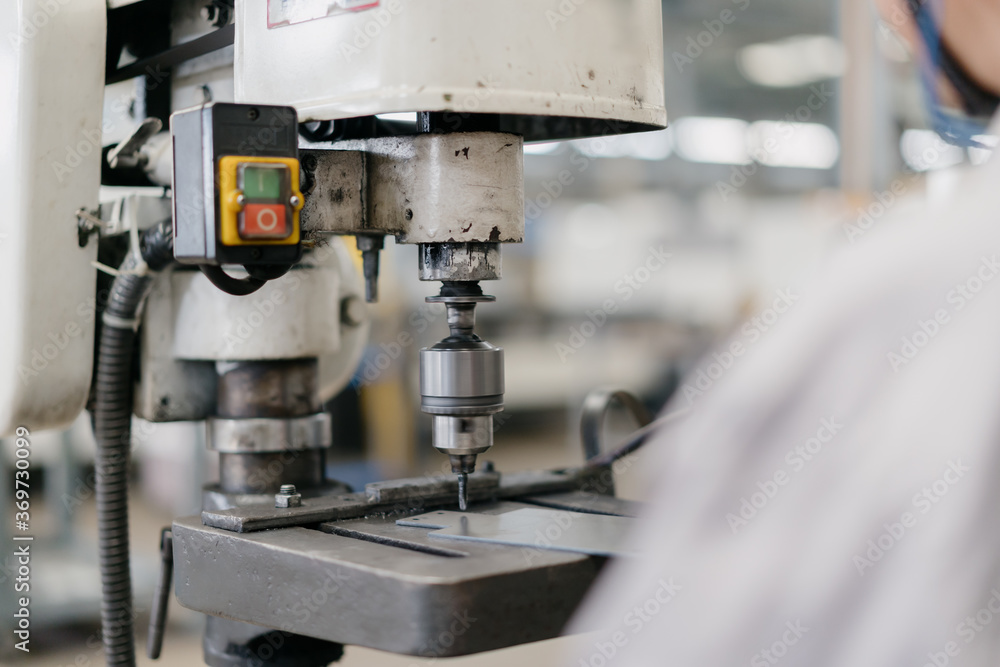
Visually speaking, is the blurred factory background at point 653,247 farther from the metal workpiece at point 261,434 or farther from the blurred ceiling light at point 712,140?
the metal workpiece at point 261,434

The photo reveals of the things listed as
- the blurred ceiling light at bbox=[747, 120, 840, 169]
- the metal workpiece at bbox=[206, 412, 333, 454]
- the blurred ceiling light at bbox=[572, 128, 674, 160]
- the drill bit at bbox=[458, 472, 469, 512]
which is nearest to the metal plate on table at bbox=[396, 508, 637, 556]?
the drill bit at bbox=[458, 472, 469, 512]

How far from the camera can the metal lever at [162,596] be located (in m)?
1.08

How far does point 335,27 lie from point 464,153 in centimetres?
15

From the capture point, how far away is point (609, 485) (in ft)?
3.79

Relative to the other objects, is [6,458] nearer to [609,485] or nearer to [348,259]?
[348,259]

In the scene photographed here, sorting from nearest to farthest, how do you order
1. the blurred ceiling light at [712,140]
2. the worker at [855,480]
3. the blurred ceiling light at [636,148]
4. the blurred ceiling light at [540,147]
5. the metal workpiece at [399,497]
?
the worker at [855,480]
the metal workpiece at [399,497]
the blurred ceiling light at [540,147]
the blurred ceiling light at [636,148]
the blurred ceiling light at [712,140]

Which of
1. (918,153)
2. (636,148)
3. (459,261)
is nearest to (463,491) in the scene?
(459,261)

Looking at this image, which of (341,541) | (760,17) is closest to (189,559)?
(341,541)

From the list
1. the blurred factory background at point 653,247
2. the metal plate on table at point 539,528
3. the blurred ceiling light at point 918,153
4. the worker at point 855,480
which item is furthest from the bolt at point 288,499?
the blurred factory background at point 653,247

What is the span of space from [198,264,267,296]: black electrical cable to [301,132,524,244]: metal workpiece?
0.07 meters

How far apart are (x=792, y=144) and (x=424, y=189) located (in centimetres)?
664

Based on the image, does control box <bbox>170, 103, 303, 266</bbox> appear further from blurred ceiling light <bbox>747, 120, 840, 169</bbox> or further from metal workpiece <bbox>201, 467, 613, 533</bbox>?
blurred ceiling light <bbox>747, 120, 840, 169</bbox>

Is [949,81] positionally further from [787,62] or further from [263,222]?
[787,62]

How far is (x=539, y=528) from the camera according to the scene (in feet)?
2.78
